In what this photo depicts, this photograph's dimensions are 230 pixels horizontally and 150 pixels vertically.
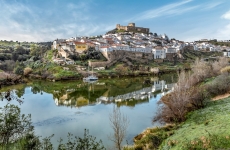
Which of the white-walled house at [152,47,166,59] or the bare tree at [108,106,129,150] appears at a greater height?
the white-walled house at [152,47,166,59]

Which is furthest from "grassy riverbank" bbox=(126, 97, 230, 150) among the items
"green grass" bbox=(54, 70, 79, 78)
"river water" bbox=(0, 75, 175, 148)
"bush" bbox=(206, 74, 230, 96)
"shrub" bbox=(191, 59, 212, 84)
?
"green grass" bbox=(54, 70, 79, 78)

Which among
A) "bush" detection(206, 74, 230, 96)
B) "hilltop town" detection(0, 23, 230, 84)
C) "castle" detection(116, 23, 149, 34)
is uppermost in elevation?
"castle" detection(116, 23, 149, 34)

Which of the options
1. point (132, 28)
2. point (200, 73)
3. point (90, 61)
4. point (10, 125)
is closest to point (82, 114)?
point (10, 125)

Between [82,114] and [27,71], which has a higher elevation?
[27,71]

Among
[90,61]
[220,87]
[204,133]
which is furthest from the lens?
[90,61]

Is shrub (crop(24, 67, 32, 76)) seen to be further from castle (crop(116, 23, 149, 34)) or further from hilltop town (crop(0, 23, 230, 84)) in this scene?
castle (crop(116, 23, 149, 34))

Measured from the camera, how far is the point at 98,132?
61.2ft

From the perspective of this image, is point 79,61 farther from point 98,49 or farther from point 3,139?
point 3,139

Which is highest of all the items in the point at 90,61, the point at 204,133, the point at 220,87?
the point at 90,61

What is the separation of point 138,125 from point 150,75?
50.8 metres

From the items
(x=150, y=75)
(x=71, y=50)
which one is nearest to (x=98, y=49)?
(x=71, y=50)

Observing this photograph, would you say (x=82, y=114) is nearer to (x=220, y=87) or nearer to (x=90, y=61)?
(x=220, y=87)

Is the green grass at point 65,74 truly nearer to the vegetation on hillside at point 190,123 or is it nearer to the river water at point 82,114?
the river water at point 82,114

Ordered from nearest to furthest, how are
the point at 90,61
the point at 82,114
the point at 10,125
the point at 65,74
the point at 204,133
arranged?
the point at 10,125
the point at 204,133
the point at 82,114
the point at 65,74
the point at 90,61
